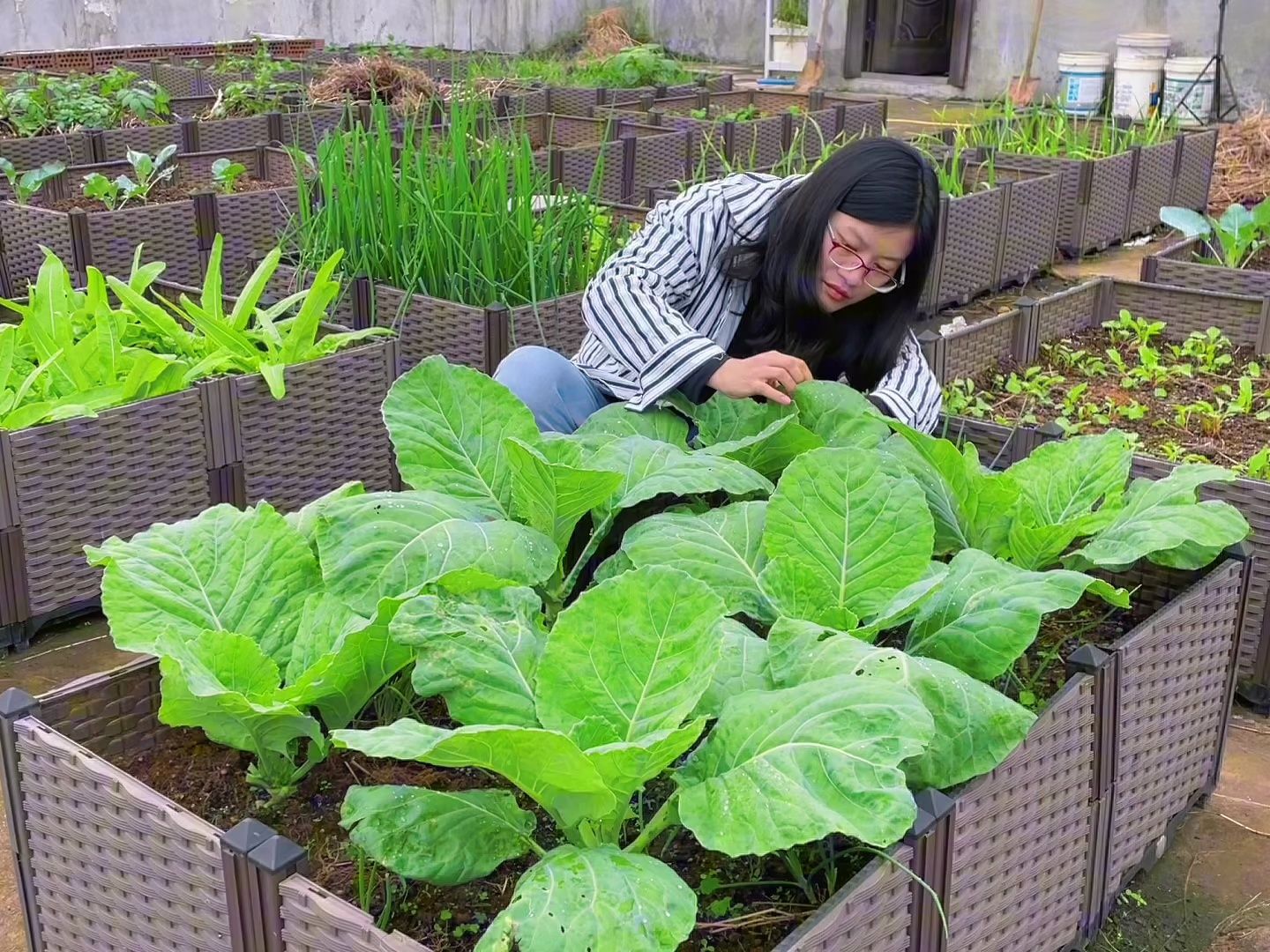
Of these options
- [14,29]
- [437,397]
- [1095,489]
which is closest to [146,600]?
[437,397]

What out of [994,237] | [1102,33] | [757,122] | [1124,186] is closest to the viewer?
[994,237]

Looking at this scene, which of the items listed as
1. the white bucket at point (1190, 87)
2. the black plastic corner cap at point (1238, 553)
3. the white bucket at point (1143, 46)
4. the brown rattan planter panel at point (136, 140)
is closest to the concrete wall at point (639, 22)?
the white bucket at point (1143, 46)

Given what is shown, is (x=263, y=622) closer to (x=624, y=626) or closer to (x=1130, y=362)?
(x=624, y=626)

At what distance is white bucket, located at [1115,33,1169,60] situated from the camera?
9867 millimetres

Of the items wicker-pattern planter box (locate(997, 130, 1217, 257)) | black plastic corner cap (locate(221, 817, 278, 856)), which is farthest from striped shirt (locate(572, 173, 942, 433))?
wicker-pattern planter box (locate(997, 130, 1217, 257))

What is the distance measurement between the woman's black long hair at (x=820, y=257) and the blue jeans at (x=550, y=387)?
31cm

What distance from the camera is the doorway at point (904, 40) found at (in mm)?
12148

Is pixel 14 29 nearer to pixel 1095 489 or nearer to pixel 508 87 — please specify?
pixel 508 87

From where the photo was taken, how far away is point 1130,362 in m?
3.32

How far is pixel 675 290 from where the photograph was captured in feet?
7.98

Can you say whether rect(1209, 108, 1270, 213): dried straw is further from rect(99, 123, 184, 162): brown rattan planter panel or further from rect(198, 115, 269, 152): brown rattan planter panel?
rect(99, 123, 184, 162): brown rattan planter panel

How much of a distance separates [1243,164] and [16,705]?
7.39 m

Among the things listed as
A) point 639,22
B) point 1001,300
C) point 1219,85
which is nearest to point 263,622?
point 1001,300

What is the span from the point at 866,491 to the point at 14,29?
45.2 ft
